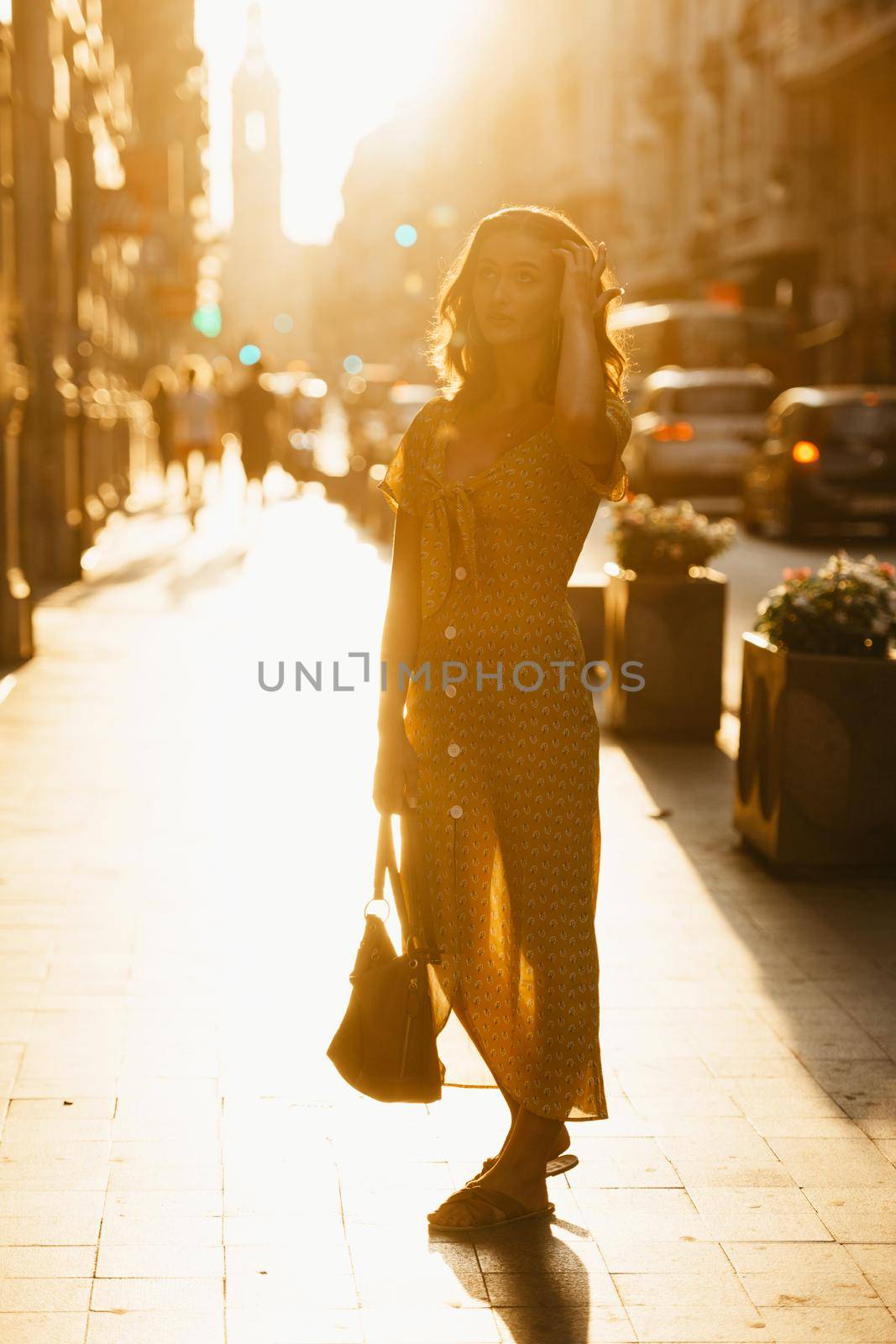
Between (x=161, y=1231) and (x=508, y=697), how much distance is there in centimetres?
121

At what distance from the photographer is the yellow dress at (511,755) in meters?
4.34

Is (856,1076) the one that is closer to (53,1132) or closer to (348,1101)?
(348,1101)

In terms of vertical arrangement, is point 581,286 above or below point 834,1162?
above

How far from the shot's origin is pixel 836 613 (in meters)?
7.72

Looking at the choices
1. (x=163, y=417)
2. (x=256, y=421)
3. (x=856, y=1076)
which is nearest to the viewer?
(x=856, y=1076)

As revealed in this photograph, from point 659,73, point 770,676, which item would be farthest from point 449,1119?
point 659,73

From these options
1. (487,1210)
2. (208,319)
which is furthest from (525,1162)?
(208,319)

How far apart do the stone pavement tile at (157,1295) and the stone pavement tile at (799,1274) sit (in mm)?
960

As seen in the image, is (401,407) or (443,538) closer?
(443,538)

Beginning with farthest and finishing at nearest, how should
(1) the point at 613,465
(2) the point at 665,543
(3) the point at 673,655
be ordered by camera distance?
(2) the point at 665,543
(3) the point at 673,655
(1) the point at 613,465

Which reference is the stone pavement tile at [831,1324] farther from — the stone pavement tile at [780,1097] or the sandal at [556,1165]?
the stone pavement tile at [780,1097]

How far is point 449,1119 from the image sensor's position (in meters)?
5.09

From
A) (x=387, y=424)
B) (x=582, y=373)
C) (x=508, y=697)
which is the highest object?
(x=582, y=373)

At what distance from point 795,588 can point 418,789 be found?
145 inches
